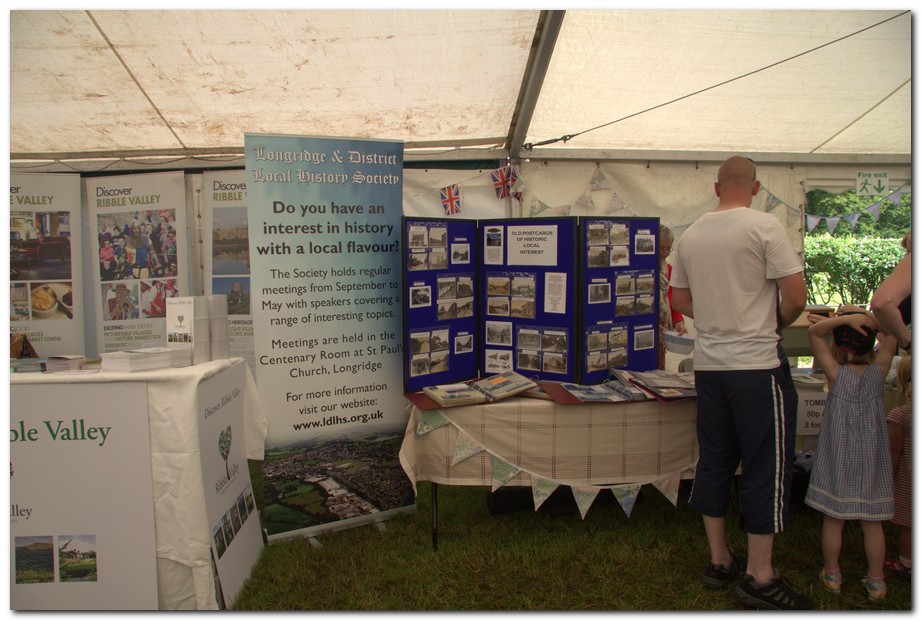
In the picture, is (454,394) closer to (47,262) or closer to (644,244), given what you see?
(644,244)

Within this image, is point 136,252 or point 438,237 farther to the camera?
point 136,252

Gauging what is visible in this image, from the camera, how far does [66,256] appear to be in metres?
4.31

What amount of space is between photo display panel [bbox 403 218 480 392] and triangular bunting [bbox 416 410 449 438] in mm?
256

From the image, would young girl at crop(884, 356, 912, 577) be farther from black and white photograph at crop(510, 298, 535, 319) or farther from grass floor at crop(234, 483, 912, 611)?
black and white photograph at crop(510, 298, 535, 319)

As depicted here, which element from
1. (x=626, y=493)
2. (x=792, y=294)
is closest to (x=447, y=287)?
(x=626, y=493)

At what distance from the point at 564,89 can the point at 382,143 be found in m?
1.46

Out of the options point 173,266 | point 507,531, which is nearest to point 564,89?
point 507,531

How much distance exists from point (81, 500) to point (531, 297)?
6.23 feet

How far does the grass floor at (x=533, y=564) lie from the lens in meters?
2.15

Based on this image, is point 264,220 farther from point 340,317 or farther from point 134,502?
point 134,502

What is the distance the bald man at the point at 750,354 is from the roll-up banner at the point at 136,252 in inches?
144

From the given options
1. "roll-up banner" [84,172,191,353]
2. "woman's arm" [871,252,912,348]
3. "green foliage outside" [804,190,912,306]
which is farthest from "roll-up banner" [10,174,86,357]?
"green foliage outside" [804,190,912,306]

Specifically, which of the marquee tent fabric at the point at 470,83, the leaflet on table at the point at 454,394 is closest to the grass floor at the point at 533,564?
the leaflet on table at the point at 454,394

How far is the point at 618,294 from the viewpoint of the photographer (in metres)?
2.74
